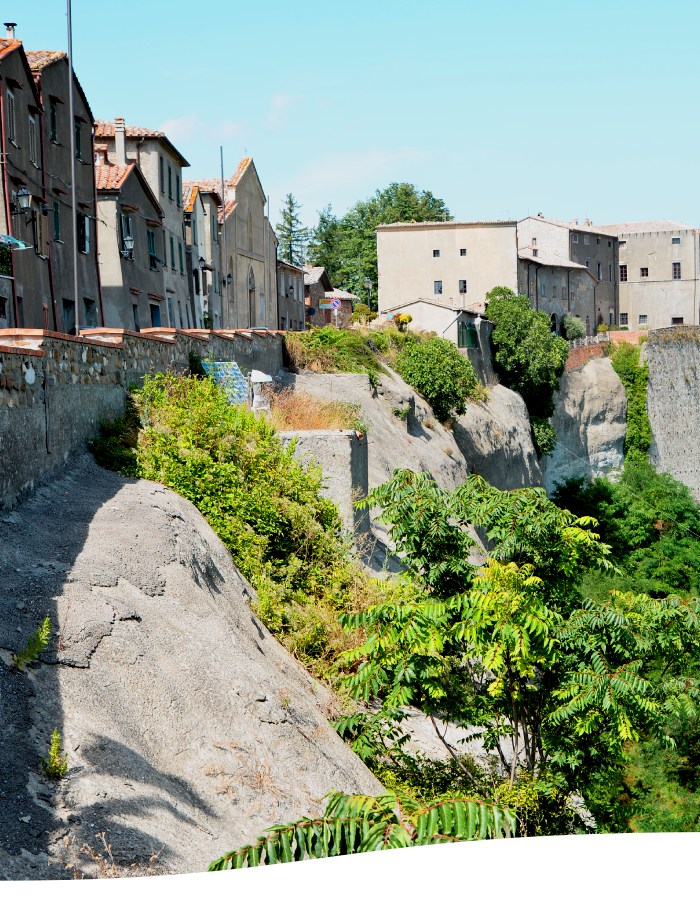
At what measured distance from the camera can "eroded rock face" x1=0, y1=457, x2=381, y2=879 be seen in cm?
511

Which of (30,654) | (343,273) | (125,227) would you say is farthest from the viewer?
(343,273)

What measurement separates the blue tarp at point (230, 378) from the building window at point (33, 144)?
31.8ft

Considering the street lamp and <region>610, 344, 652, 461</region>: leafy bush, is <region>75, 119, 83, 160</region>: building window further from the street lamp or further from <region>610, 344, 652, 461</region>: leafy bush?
<region>610, 344, 652, 461</region>: leafy bush

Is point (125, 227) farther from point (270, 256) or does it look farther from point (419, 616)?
point (419, 616)

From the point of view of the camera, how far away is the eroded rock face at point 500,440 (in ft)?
109

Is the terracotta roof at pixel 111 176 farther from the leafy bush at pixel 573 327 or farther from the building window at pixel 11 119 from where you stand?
the leafy bush at pixel 573 327

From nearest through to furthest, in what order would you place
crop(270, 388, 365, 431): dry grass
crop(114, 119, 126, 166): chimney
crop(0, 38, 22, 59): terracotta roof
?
1. crop(270, 388, 365, 431): dry grass
2. crop(0, 38, 22, 59): terracotta roof
3. crop(114, 119, 126, 166): chimney

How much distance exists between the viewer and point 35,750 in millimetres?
5387

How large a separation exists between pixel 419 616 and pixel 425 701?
39.9 inches

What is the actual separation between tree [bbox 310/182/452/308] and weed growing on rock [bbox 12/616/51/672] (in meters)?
73.0

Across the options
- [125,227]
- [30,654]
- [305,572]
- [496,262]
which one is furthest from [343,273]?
[30,654]

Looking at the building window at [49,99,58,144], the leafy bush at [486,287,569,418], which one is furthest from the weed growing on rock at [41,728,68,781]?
the leafy bush at [486,287,569,418]

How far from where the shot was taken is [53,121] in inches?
1017

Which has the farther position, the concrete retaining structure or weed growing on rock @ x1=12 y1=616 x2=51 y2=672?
the concrete retaining structure
